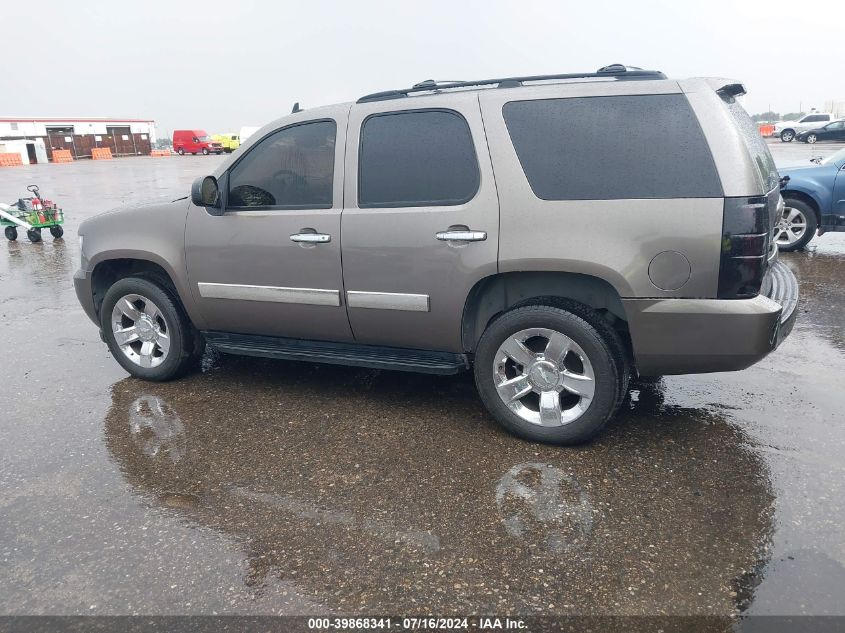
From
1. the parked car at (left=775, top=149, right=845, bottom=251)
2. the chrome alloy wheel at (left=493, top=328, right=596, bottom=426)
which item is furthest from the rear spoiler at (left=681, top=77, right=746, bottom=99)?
the parked car at (left=775, top=149, right=845, bottom=251)

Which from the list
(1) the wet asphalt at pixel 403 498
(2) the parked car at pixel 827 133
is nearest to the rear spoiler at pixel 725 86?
(1) the wet asphalt at pixel 403 498

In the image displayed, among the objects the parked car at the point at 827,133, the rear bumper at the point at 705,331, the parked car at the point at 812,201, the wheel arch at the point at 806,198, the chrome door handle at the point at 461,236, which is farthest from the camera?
the parked car at the point at 827,133

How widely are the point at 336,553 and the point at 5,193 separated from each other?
2220cm

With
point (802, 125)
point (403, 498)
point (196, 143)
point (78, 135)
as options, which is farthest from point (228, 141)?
point (403, 498)

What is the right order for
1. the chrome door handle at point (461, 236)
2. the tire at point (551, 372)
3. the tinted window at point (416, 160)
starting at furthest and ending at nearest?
the tinted window at point (416, 160), the chrome door handle at point (461, 236), the tire at point (551, 372)

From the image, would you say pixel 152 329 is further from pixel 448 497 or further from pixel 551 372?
pixel 551 372

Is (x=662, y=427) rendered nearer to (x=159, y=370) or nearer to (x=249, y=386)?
(x=249, y=386)

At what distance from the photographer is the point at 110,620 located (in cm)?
249

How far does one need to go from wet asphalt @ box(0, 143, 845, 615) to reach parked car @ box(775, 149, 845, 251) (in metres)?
4.57

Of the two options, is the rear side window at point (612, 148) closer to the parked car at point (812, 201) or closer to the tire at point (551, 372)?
the tire at point (551, 372)

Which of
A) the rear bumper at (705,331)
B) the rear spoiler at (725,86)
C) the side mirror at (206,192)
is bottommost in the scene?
the rear bumper at (705,331)

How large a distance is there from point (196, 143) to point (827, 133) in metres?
43.9

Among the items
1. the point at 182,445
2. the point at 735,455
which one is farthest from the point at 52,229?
the point at 735,455

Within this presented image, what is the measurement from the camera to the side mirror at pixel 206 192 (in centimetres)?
427
